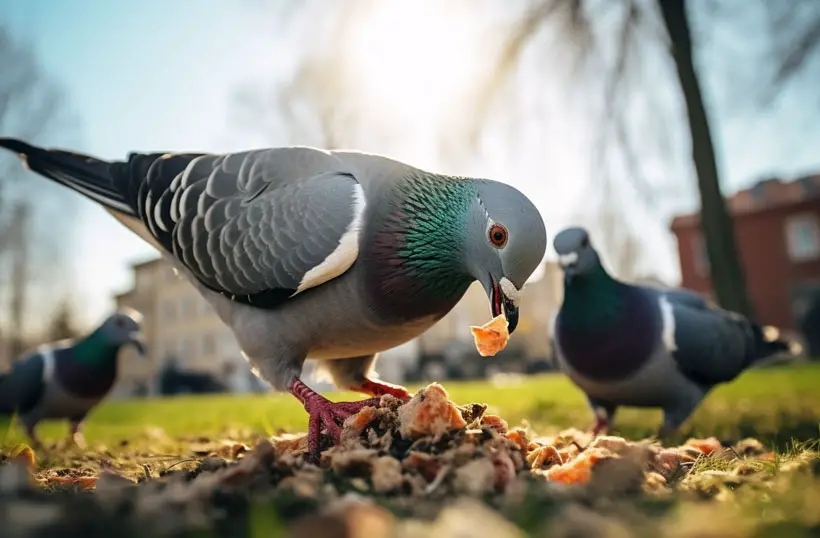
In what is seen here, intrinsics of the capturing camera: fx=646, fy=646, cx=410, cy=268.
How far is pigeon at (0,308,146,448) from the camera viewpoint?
5645 mm

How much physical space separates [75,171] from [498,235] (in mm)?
2672

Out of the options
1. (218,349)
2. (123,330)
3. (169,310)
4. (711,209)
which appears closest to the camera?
(123,330)

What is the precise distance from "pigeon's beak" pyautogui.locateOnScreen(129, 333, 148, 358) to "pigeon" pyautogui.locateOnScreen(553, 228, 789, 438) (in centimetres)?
A: 410

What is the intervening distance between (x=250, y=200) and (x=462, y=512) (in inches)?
85.3

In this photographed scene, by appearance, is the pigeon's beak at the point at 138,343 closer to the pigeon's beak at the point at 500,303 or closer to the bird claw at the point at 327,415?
the bird claw at the point at 327,415

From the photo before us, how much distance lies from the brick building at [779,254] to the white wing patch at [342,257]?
2863 cm

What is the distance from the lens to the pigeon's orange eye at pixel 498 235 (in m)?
2.45

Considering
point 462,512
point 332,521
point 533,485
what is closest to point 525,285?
point 533,485

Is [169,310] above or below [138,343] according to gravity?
above

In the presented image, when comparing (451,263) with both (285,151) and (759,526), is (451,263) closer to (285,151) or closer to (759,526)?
(285,151)

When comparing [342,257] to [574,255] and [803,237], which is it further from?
[803,237]

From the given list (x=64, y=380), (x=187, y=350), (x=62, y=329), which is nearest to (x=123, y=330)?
(x=64, y=380)

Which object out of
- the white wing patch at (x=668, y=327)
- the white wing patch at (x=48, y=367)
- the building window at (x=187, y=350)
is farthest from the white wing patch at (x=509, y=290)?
the building window at (x=187, y=350)

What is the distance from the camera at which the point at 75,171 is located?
3.77m
